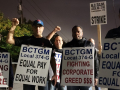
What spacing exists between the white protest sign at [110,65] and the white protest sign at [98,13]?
1.07 m

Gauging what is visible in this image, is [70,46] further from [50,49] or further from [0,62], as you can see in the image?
[0,62]

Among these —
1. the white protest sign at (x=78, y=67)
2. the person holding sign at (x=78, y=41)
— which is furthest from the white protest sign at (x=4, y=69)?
the person holding sign at (x=78, y=41)

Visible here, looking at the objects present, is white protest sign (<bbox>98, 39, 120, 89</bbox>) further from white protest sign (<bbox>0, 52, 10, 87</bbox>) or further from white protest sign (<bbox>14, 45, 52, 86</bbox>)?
white protest sign (<bbox>0, 52, 10, 87</bbox>)

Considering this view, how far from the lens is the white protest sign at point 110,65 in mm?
3314

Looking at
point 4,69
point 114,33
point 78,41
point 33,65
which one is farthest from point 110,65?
point 4,69

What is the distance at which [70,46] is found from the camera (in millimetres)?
3762

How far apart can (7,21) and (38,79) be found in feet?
73.8

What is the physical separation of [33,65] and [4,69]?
2.18 ft

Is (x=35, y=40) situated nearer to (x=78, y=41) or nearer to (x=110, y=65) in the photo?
(x=78, y=41)

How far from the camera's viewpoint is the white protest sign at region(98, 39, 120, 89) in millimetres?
3314

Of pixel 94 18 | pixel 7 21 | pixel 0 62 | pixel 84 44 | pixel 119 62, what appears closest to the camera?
pixel 119 62

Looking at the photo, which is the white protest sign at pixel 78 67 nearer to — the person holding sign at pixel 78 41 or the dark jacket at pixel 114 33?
the person holding sign at pixel 78 41

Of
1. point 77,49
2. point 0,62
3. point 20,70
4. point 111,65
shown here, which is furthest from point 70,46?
point 0,62

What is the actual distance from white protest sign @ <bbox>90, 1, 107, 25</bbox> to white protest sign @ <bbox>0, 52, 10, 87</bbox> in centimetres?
224
